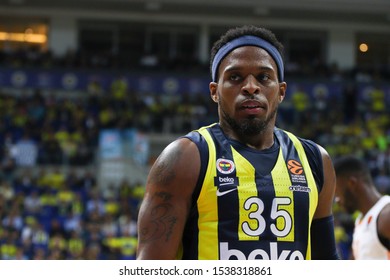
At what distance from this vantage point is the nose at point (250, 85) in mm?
2846

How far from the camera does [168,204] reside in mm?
2754

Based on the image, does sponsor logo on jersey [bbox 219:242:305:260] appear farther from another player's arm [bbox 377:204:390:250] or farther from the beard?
another player's arm [bbox 377:204:390:250]

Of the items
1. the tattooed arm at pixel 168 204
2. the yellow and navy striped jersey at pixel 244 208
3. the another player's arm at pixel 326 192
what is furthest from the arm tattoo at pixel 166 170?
the another player's arm at pixel 326 192

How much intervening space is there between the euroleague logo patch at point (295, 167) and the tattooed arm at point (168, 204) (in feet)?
1.40

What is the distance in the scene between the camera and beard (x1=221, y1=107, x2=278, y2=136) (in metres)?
2.88

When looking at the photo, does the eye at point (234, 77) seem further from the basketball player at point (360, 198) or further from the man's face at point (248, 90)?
the basketball player at point (360, 198)

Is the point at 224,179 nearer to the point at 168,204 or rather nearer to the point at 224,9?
the point at 168,204

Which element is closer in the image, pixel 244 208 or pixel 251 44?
pixel 244 208

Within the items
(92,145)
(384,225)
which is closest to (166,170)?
(384,225)

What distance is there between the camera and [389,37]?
2602 centimetres

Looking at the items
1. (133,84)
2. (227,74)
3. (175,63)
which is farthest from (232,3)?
(227,74)

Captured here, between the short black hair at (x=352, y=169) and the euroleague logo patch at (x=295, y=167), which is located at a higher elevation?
the euroleague logo patch at (x=295, y=167)

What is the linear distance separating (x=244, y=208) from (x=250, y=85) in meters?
0.49

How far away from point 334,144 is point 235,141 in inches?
707
